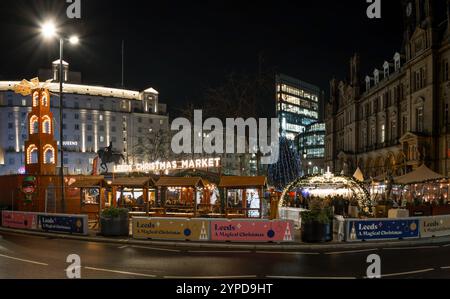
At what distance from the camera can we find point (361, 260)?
607 inches

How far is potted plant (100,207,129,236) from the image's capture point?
22062mm

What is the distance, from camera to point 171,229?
20719 millimetres

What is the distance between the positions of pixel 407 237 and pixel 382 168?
1663 inches

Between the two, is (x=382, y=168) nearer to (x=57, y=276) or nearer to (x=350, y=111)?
(x=350, y=111)

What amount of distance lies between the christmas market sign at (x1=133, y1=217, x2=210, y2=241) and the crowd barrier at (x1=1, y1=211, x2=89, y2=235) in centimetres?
365

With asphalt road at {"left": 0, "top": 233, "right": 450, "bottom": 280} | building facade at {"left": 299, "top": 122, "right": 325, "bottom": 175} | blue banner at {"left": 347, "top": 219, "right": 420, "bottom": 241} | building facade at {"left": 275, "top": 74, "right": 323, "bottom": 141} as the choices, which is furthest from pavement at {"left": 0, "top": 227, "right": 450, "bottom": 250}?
building facade at {"left": 275, "top": 74, "right": 323, "bottom": 141}

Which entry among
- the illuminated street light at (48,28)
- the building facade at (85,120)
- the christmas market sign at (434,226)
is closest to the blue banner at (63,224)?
the illuminated street light at (48,28)

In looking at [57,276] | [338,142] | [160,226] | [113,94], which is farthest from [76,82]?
[57,276]

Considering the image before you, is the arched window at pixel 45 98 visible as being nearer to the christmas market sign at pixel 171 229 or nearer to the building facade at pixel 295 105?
the christmas market sign at pixel 171 229

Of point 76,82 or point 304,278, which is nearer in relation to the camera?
point 304,278

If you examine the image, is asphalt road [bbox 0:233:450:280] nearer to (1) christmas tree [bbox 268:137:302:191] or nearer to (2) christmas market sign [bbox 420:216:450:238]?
(2) christmas market sign [bbox 420:216:450:238]

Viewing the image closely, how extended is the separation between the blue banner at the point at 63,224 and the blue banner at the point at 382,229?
13.1m

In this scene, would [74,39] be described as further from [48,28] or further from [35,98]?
[35,98]

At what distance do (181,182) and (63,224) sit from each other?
6.88 meters
